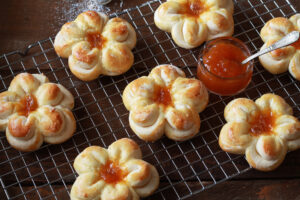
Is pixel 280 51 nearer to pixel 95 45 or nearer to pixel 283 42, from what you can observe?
pixel 283 42

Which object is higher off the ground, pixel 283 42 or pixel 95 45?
pixel 95 45

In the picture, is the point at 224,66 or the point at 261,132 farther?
the point at 224,66

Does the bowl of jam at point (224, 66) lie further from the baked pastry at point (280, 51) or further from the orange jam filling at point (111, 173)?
the orange jam filling at point (111, 173)

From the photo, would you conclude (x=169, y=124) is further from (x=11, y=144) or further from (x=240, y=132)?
(x=11, y=144)

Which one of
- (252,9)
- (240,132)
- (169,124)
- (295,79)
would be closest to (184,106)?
(169,124)

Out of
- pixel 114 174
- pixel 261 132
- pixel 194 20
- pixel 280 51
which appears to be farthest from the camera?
pixel 194 20

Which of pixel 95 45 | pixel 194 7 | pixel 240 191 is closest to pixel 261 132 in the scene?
pixel 240 191

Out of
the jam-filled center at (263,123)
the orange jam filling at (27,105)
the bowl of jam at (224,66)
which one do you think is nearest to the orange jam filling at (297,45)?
the bowl of jam at (224,66)

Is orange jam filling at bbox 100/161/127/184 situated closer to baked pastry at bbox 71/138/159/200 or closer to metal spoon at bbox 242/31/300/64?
baked pastry at bbox 71/138/159/200
